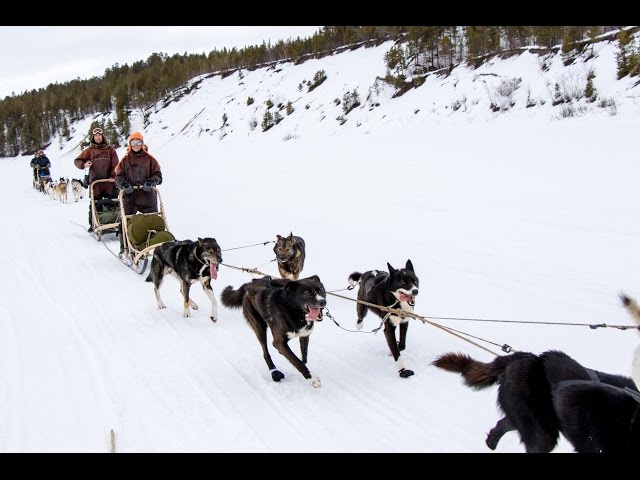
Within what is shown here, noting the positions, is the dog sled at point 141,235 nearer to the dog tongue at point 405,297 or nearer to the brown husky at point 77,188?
the dog tongue at point 405,297

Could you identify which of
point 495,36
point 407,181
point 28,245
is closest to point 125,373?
point 28,245

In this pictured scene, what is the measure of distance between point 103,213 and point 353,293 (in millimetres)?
5453

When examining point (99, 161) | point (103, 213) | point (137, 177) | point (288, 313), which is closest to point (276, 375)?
point (288, 313)

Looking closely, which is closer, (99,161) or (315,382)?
(315,382)

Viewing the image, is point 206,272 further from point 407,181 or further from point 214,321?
point 407,181

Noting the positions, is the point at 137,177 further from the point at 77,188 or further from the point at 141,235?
the point at 77,188

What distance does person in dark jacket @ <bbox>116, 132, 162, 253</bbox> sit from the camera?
7.35 meters

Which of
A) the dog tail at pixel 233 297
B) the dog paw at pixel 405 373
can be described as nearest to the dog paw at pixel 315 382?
the dog paw at pixel 405 373

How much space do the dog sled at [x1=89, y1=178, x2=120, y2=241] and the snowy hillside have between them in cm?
43

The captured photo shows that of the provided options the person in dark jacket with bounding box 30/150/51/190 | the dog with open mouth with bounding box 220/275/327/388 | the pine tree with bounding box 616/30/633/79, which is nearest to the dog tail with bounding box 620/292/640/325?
the dog with open mouth with bounding box 220/275/327/388

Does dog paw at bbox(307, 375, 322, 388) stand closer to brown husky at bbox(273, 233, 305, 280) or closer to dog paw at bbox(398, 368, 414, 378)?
dog paw at bbox(398, 368, 414, 378)

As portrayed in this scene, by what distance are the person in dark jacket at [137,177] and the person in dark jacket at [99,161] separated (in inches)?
57.5

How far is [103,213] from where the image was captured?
882 cm
